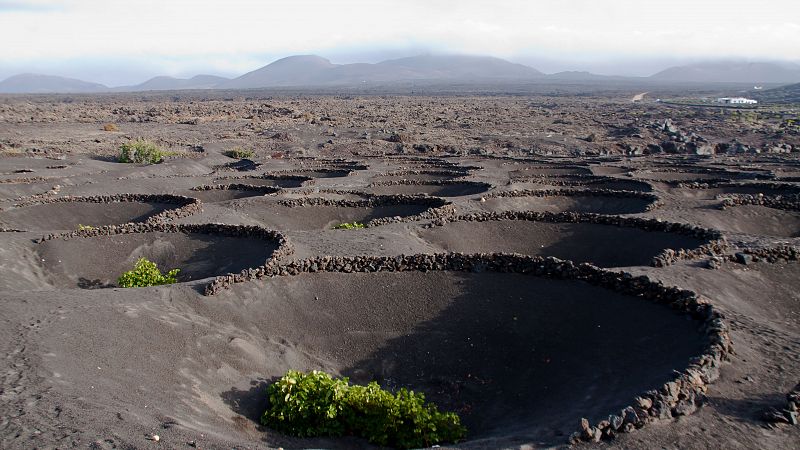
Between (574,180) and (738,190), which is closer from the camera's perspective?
(738,190)

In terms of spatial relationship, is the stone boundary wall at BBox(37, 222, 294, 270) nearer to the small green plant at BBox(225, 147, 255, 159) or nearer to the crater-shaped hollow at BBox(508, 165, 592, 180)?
the crater-shaped hollow at BBox(508, 165, 592, 180)

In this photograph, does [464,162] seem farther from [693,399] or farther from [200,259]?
[693,399]

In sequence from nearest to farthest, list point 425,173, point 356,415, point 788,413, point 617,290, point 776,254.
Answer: point 788,413 < point 356,415 < point 617,290 < point 776,254 < point 425,173

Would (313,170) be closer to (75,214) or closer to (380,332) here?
(75,214)

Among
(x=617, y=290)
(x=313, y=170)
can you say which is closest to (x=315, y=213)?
(x=617, y=290)

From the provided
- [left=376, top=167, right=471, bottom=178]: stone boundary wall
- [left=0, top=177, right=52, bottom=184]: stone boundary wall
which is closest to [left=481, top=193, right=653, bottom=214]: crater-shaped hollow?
[left=376, top=167, right=471, bottom=178]: stone boundary wall

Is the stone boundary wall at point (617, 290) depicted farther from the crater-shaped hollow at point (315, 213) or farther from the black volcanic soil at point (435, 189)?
the black volcanic soil at point (435, 189)

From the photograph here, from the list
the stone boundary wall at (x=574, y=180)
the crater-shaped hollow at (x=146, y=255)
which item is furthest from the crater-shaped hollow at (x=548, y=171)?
the crater-shaped hollow at (x=146, y=255)
